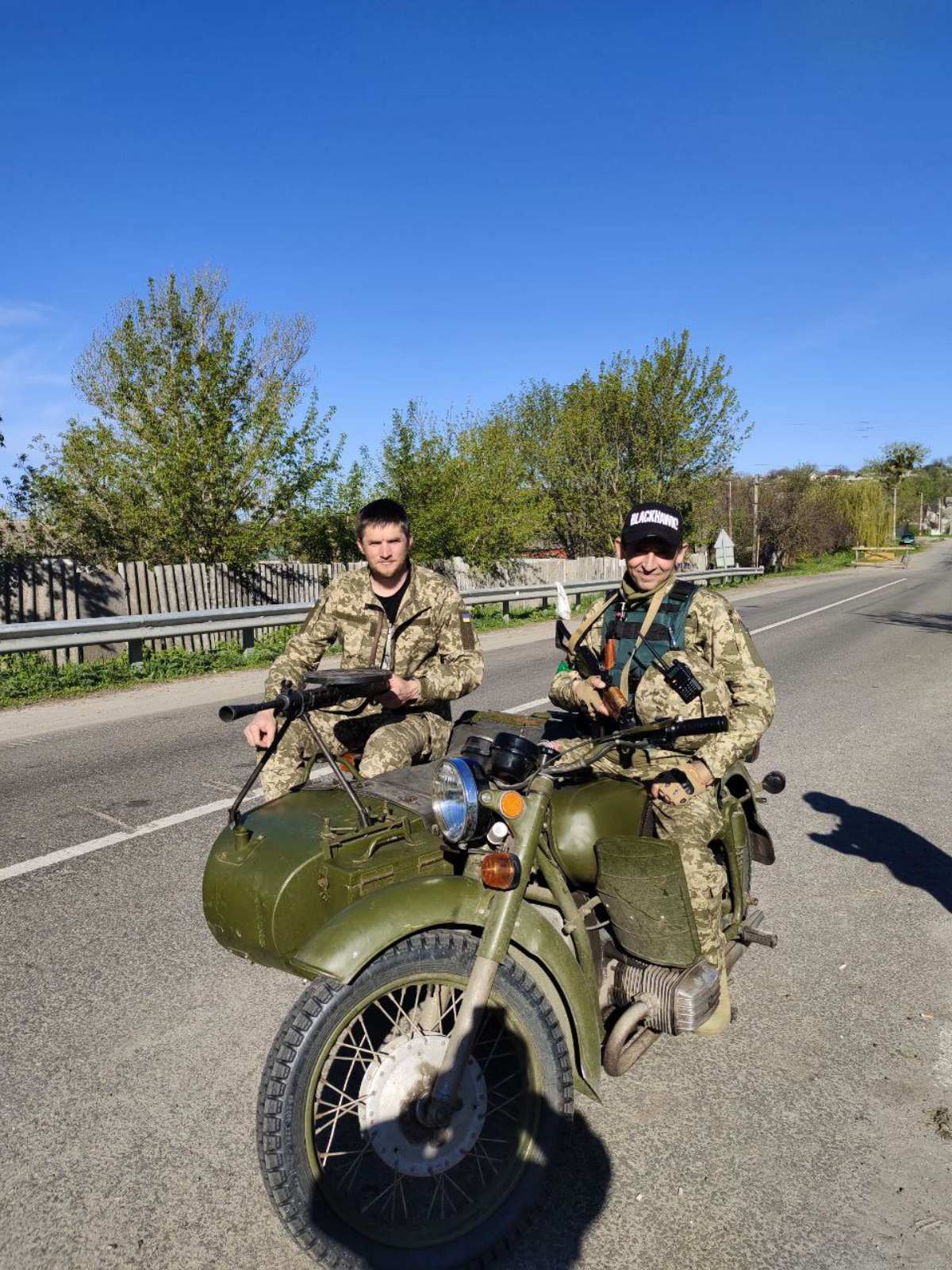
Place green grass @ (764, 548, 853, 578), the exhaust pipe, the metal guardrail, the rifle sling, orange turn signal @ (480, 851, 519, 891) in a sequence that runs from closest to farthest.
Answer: orange turn signal @ (480, 851, 519, 891) → the exhaust pipe → the rifle sling → the metal guardrail → green grass @ (764, 548, 853, 578)

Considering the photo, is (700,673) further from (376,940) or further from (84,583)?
(84,583)

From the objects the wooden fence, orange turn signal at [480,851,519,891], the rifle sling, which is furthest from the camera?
the wooden fence

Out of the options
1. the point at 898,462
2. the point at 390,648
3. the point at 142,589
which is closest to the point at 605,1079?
the point at 390,648

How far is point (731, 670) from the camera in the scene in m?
3.47

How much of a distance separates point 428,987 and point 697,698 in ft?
5.10

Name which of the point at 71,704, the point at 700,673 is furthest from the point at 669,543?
the point at 71,704

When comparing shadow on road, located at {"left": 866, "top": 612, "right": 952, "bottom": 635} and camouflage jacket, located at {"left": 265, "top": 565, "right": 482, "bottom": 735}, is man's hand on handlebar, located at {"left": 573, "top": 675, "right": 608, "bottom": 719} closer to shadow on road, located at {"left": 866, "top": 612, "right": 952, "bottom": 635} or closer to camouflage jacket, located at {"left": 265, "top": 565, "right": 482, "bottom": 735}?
camouflage jacket, located at {"left": 265, "top": 565, "right": 482, "bottom": 735}

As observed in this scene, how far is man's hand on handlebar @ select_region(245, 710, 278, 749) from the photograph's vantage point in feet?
10.2

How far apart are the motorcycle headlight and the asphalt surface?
1124 millimetres

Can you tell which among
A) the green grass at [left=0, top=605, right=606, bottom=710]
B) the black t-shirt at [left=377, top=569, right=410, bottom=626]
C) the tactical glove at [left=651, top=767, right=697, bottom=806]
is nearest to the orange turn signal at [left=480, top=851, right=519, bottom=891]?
the tactical glove at [left=651, top=767, right=697, bottom=806]

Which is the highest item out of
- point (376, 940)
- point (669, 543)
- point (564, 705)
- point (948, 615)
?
point (669, 543)

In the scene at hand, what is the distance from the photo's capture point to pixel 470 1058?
229 centimetres

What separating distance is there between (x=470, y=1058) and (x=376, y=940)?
421 mm

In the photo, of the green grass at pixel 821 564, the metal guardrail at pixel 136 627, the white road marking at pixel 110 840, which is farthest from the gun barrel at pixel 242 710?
the green grass at pixel 821 564
